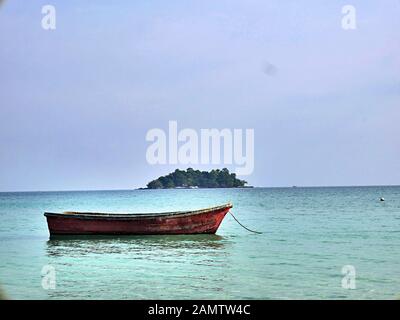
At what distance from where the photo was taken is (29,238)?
27.9m

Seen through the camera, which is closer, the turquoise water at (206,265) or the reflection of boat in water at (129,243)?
the turquoise water at (206,265)

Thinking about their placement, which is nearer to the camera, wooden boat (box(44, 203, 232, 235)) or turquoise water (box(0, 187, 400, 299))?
turquoise water (box(0, 187, 400, 299))

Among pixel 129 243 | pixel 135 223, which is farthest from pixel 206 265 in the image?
pixel 135 223

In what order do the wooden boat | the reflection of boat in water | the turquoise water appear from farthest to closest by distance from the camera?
the wooden boat < the reflection of boat in water < the turquoise water

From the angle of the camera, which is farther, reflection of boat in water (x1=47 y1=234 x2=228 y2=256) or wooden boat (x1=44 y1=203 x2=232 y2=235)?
wooden boat (x1=44 y1=203 x2=232 y2=235)

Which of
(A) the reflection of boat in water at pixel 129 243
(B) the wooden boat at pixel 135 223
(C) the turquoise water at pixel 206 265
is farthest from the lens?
(B) the wooden boat at pixel 135 223

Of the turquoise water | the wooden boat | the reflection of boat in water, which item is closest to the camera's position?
the turquoise water

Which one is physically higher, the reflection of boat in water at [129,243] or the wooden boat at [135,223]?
the wooden boat at [135,223]

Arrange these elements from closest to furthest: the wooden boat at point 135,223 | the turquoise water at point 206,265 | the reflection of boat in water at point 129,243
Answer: the turquoise water at point 206,265 < the reflection of boat in water at point 129,243 < the wooden boat at point 135,223

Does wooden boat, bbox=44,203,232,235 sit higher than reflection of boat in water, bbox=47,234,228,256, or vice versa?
wooden boat, bbox=44,203,232,235

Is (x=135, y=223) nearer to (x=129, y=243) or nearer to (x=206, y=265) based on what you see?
(x=129, y=243)

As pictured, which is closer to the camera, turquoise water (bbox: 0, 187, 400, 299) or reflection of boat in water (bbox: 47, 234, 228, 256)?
turquoise water (bbox: 0, 187, 400, 299)

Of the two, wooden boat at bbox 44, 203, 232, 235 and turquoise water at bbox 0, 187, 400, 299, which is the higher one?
wooden boat at bbox 44, 203, 232, 235

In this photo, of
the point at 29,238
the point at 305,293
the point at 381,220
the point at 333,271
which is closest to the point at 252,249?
the point at 333,271
